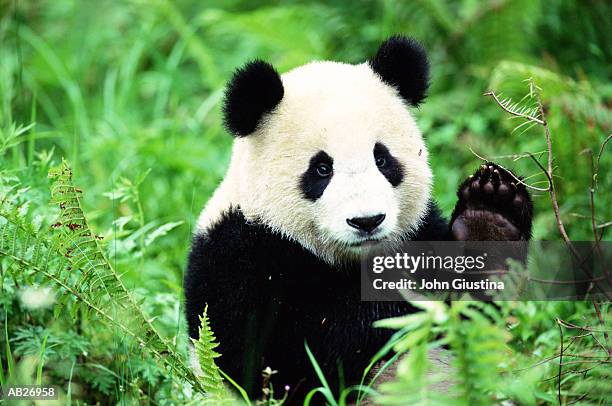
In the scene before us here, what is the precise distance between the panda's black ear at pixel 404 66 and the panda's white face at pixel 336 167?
6 centimetres

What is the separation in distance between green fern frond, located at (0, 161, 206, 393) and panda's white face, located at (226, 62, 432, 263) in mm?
746

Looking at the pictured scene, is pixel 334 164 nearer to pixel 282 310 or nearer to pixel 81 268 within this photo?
pixel 282 310

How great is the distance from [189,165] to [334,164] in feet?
11.2

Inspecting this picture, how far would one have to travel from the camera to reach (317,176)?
387cm

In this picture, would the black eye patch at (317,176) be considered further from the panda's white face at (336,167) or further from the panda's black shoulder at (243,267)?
the panda's black shoulder at (243,267)

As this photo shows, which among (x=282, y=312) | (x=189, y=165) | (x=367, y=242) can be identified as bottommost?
(x=282, y=312)

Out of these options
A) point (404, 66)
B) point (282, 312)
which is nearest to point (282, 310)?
point (282, 312)

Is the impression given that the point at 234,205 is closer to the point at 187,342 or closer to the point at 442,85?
the point at 187,342

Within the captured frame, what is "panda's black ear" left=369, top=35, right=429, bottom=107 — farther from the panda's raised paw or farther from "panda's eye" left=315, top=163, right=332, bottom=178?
"panda's eye" left=315, top=163, right=332, bottom=178

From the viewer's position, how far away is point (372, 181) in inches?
147

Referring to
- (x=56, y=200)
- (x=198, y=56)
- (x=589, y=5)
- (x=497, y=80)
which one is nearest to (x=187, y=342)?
(x=56, y=200)

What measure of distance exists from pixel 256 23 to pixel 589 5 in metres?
3.40

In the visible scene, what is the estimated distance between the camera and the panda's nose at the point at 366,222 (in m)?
3.60

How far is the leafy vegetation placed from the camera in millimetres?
3809
